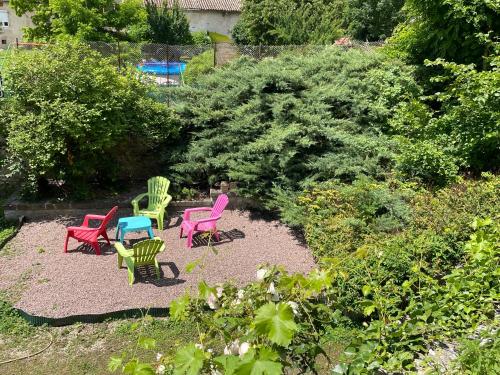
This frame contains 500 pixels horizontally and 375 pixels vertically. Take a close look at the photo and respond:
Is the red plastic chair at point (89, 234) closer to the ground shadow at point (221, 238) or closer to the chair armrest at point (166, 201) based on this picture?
the chair armrest at point (166, 201)

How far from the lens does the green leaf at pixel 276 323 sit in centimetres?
185

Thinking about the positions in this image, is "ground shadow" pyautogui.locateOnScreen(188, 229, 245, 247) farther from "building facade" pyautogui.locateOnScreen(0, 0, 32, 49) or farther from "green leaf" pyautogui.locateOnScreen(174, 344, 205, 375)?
"building facade" pyautogui.locateOnScreen(0, 0, 32, 49)

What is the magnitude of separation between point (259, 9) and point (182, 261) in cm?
2264

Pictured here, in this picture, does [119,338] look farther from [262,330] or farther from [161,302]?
[262,330]

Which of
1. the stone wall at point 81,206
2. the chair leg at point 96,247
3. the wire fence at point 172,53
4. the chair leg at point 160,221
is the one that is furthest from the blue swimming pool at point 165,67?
the chair leg at point 96,247

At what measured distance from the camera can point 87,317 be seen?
5637 millimetres

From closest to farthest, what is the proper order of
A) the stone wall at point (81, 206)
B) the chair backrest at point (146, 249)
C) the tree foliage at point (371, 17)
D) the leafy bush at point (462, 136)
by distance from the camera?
the chair backrest at point (146, 249) → the leafy bush at point (462, 136) → the stone wall at point (81, 206) → the tree foliage at point (371, 17)

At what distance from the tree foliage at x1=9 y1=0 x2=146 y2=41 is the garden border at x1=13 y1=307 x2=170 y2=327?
17.9 meters

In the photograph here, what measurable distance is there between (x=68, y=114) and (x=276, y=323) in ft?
23.6

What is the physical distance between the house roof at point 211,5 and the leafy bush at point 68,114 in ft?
91.4

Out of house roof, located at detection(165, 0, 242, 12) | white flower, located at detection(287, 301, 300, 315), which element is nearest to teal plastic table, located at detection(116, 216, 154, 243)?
white flower, located at detection(287, 301, 300, 315)

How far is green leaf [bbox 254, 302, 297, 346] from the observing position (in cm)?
185

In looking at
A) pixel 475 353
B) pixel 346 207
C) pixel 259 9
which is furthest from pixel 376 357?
pixel 259 9

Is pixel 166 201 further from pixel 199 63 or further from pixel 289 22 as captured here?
pixel 289 22
